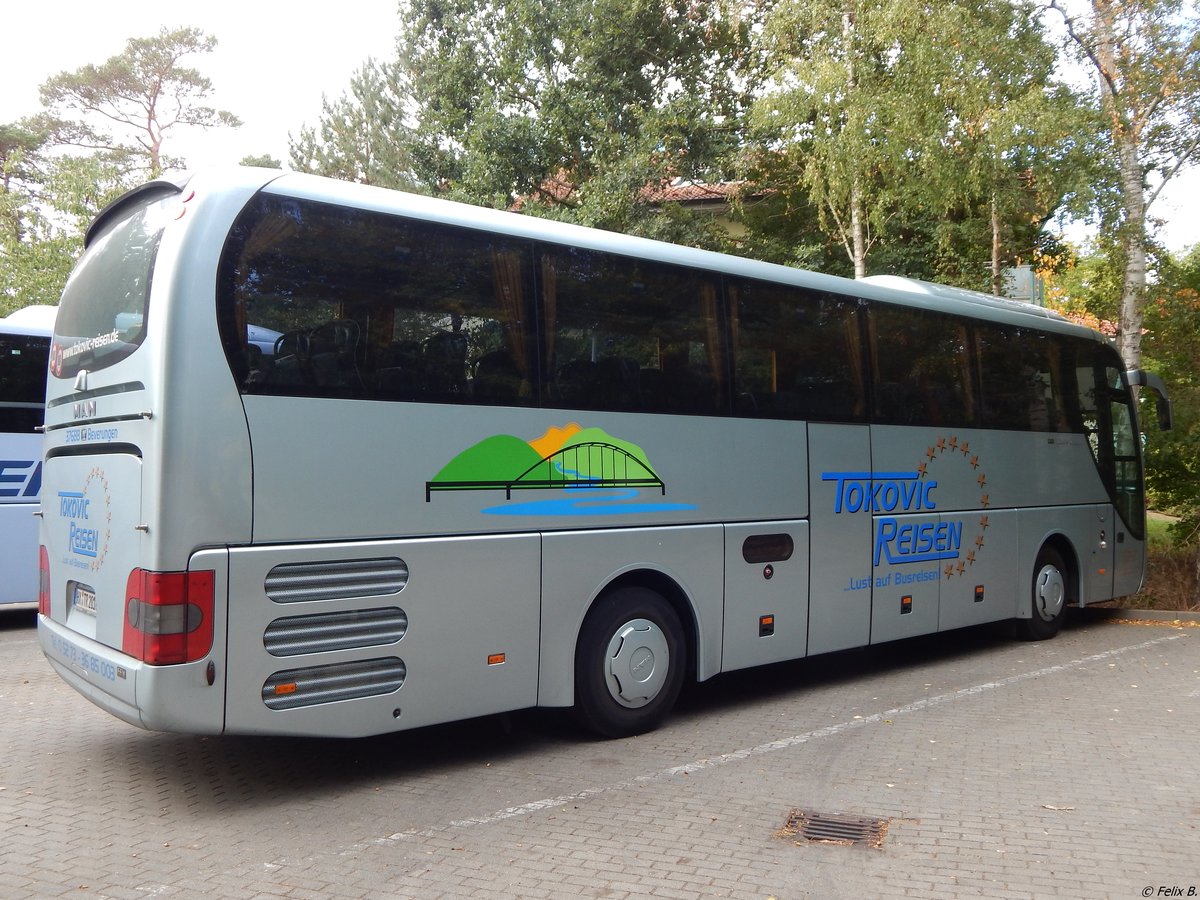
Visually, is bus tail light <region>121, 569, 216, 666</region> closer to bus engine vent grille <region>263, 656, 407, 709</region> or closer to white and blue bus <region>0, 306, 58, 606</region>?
bus engine vent grille <region>263, 656, 407, 709</region>

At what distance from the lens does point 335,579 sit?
224 inches

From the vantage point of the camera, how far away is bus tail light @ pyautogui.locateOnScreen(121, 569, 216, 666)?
5164 mm

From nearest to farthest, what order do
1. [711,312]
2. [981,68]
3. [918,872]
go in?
1. [918,872]
2. [711,312]
3. [981,68]

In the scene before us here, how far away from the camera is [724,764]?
6.58 m

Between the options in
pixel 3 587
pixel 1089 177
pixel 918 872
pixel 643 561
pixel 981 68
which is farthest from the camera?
pixel 981 68

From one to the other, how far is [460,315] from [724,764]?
126 inches

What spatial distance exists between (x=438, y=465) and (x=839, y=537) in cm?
409

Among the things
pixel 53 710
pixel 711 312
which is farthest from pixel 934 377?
pixel 53 710

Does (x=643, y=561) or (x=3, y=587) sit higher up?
(x=643, y=561)

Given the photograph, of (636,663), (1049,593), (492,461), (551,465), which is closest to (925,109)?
(1049,593)

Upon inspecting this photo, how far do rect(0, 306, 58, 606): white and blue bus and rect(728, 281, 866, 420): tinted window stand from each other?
26.7 ft

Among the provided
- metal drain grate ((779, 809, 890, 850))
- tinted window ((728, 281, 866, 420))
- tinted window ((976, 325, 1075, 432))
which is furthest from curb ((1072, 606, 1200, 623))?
metal drain grate ((779, 809, 890, 850))

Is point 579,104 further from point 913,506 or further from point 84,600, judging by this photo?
point 84,600

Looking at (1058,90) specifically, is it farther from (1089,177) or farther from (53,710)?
(53,710)
